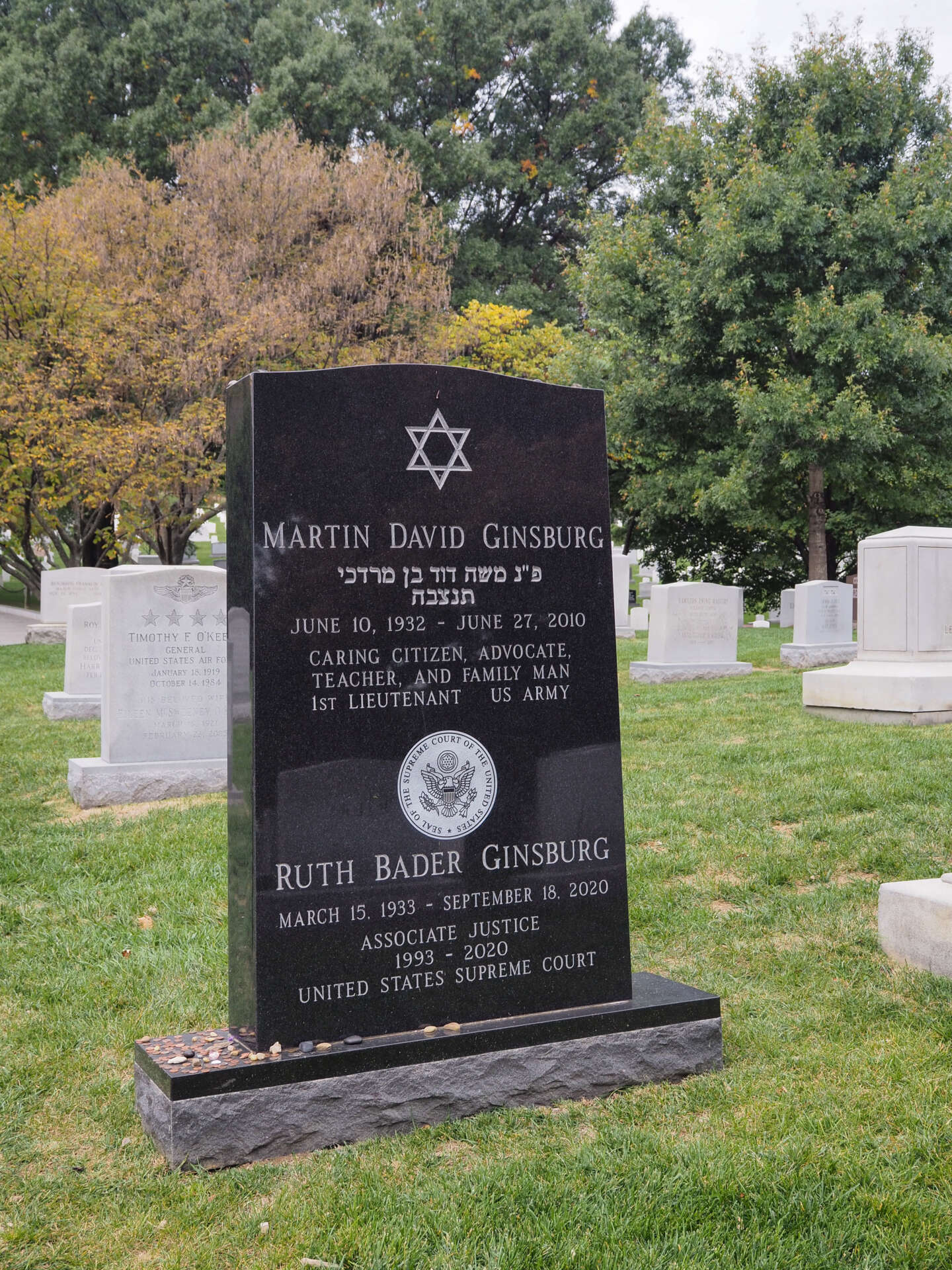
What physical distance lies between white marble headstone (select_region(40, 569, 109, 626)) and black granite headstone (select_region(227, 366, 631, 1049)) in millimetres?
18473

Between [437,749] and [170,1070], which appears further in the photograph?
[437,749]

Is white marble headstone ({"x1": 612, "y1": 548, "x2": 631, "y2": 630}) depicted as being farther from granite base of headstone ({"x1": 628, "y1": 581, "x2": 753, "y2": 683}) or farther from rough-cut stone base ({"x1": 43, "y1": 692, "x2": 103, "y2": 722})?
rough-cut stone base ({"x1": 43, "y1": 692, "x2": 103, "y2": 722})

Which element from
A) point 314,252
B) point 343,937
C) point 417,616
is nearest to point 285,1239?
point 343,937

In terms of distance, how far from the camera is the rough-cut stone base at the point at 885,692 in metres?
10.3

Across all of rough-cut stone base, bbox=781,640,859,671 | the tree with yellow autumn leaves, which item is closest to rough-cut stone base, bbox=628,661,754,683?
rough-cut stone base, bbox=781,640,859,671

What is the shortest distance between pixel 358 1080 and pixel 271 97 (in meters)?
30.4

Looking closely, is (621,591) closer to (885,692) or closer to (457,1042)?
(885,692)

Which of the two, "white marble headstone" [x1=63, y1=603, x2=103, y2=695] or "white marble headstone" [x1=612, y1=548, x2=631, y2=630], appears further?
"white marble headstone" [x1=612, y1=548, x2=631, y2=630]

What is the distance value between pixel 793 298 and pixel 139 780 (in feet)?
57.3

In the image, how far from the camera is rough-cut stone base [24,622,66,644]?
71.2 ft

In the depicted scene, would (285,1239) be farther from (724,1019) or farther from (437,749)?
(724,1019)

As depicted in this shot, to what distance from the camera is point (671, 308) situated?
22.7 m

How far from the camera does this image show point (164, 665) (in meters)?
8.34

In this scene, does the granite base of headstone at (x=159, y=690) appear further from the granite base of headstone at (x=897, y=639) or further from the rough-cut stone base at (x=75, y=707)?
the granite base of headstone at (x=897, y=639)
